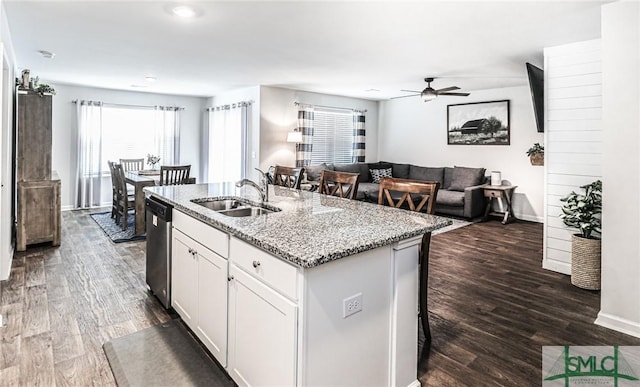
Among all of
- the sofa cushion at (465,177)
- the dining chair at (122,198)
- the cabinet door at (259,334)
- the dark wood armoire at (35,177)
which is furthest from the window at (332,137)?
the cabinet door at (259,334)

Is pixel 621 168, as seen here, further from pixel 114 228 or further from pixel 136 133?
pixel 136 133

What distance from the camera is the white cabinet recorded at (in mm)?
1948

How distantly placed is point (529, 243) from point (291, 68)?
12.9 feet

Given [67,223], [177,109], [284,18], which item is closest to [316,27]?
[284,18]

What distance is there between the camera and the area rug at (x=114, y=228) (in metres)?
4.73

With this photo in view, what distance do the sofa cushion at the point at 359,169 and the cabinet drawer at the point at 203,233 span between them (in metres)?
5.18

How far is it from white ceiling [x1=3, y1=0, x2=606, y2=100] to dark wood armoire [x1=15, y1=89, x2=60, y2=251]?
68 cm

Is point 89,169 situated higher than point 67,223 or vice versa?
point 89,169

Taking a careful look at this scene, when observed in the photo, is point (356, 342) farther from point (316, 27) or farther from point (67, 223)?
point (67, 223)

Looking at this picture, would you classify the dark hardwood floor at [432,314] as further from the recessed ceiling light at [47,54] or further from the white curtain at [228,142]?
the white curtain at [228,142]

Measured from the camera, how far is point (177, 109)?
25.6 ft

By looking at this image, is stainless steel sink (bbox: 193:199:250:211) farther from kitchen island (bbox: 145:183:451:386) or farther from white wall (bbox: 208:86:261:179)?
white wall (bbox: 208:86:261:179)

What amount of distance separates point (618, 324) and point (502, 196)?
396 cm

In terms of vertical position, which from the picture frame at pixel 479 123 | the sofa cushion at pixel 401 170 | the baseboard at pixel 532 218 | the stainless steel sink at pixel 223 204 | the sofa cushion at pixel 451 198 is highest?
the picture frame at pixel 479 123
